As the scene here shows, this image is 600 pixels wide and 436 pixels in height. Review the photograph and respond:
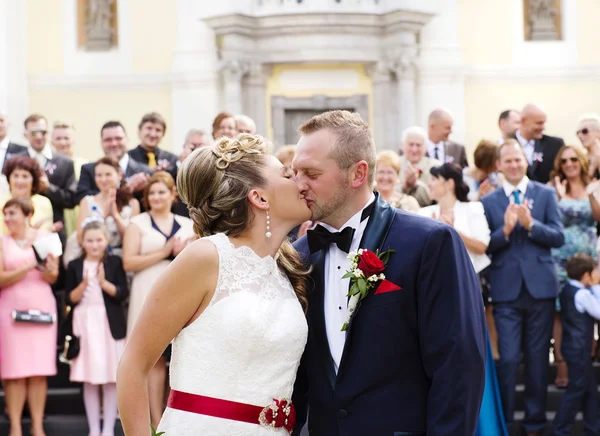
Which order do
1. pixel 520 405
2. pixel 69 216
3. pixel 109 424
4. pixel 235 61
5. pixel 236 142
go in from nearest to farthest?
pixel 236 142
pixel 109 424
pixel 520 405
pixel 69 216
pixel 235 61

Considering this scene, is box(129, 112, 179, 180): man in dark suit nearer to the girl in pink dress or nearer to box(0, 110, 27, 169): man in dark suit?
box(0, 110, 27, 169): man in dark suit

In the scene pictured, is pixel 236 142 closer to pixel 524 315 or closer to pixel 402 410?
pixel 402 410

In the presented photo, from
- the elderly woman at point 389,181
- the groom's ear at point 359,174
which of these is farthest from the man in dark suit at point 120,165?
the groom's ear at point 359,174

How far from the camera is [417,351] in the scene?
12.3 ft

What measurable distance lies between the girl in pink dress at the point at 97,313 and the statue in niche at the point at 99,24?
12.5 metres

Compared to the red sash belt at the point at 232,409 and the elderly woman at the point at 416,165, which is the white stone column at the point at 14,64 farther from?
the red sash belt at the point at 232,409

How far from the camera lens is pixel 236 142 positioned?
13.0ft

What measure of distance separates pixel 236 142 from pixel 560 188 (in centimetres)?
532

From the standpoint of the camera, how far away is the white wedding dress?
150 inches

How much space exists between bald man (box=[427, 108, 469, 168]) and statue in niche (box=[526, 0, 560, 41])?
10.8 m

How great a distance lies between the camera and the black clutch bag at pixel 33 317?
796 centimetres

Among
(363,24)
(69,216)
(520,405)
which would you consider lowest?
(520,405)

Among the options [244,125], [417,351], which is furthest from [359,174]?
[244,125]

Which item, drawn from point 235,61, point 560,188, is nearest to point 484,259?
point 560,188
